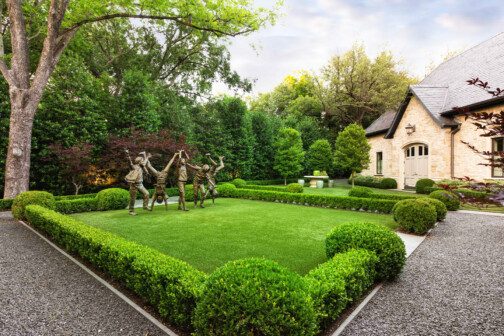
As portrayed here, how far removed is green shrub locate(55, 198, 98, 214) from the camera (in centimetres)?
972

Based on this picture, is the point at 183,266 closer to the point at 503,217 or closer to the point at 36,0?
the point at 503,217

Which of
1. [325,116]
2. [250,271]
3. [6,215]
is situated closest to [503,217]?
[250,271]

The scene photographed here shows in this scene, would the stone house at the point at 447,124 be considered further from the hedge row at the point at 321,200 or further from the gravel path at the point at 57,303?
the gravel path at the point at 57,303

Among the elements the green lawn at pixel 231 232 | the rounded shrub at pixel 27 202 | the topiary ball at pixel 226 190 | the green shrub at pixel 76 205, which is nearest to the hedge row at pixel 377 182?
the green lawn at pixel 231 232

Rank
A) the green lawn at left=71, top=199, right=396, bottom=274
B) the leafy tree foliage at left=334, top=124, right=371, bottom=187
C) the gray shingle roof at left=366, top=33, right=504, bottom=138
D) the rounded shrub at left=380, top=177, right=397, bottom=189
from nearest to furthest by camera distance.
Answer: the green lawn at left=71, top=199, right=396, bottom=274
the gray shingle roof at left=366, top=33, right=504, bottom=138
the rounded shrub at left=380, top=177, right=397, bottom=189
the leafy tree foliage at left=334, top=124, right=371, bottom=187

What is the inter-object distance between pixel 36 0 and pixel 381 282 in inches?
813

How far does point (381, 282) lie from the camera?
13.9 feet

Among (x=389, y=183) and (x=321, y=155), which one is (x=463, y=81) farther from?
(x=321, y=155)

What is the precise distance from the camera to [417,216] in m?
6.97

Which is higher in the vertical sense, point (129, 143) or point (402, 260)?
point (129, 143)

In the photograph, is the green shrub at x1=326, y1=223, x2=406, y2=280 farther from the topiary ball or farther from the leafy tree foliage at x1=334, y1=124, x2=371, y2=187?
the leafy tree foliage at x1=334, y1=124, x2=371, y2=187

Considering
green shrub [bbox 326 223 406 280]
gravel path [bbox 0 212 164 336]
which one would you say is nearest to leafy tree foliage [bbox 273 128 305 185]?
green shrub [bbox 326 223 406 280]

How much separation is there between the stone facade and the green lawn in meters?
8.09

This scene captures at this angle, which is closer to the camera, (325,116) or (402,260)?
(402,260)
